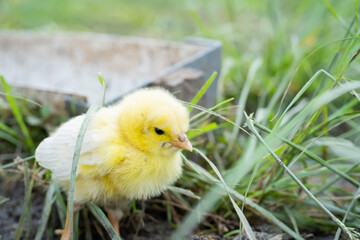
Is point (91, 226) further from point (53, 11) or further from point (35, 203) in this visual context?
point (53, 11)

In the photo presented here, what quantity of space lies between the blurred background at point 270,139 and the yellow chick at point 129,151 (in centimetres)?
15

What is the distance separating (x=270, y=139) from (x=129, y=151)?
40 cm

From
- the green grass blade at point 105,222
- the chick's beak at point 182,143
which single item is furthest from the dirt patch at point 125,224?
the chick's beak at point 182,143

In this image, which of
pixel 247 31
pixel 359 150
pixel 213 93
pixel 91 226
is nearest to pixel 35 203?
pixel 91 226

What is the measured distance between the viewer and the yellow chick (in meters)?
1.07

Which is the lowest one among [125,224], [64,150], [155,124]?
[125,224]

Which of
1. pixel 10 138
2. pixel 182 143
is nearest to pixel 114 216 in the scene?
pixel 182 143

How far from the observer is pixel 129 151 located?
1099 millimetres

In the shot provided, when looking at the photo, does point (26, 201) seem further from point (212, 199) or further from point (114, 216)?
point (212, 199)

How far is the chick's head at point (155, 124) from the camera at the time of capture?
1.06 meters

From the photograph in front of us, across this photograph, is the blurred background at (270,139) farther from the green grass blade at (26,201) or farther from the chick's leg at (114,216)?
the chick's leg at (114,216)

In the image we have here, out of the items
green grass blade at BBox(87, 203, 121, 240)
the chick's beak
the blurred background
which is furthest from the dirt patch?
the chick's beak

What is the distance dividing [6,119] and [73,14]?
241 centimetres

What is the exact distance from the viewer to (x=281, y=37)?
7.95 feet
